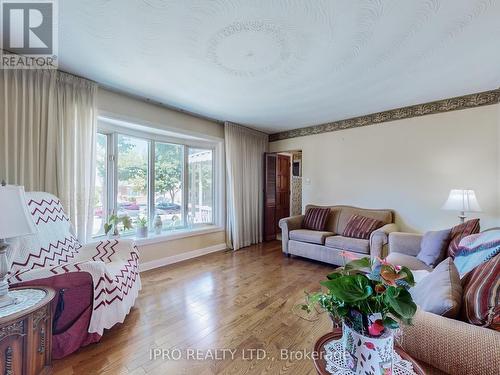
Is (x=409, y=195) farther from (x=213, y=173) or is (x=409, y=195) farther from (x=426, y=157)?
(x=213, y=173)

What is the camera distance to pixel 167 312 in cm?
212

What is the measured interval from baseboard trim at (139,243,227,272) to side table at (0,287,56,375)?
5.86 ft

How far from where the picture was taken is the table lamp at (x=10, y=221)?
1.18 meters

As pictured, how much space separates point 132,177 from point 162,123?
3.05 ft

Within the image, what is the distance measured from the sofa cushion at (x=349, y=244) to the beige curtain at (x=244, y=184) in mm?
1705

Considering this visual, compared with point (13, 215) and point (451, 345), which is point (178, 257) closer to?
point (13, 215)

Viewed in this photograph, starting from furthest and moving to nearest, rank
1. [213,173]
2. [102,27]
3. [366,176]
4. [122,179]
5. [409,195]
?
[213,173]
[366,176]
[409,195]
[122,179]
[102,27]

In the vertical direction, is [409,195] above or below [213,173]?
below

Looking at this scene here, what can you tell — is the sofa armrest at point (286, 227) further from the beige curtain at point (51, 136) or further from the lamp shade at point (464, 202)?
the beige curtain at point (51, 136)

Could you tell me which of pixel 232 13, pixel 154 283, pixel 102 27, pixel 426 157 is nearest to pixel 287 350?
pixel 154 283

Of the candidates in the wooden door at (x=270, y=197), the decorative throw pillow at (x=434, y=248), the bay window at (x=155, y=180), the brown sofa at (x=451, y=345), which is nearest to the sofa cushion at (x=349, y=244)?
the decorative throw pillow at (x=434, y=248)

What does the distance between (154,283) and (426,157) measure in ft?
13.7

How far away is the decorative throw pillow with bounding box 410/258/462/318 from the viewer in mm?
967

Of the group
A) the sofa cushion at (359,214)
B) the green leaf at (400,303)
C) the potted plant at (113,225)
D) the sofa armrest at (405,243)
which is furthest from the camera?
the sofa cushion at (359,214)
